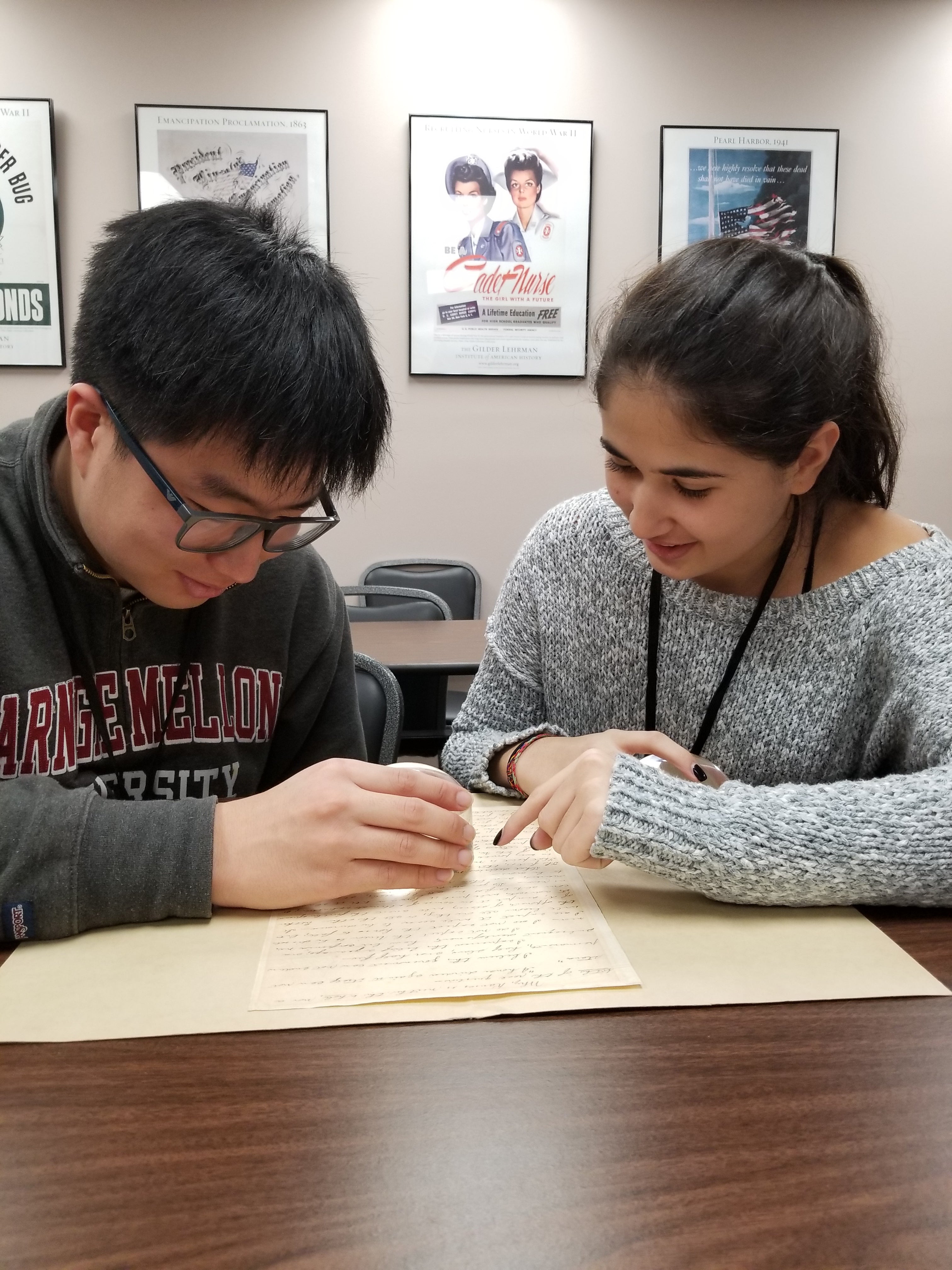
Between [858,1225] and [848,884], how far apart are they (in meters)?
0.35

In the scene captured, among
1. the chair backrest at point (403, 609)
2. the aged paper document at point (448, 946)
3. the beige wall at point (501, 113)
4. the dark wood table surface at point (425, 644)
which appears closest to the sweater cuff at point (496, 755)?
the aged paper document at point (448, 946)

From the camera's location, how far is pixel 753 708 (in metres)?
1.15

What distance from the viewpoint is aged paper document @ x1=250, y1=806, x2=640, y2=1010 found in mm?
658

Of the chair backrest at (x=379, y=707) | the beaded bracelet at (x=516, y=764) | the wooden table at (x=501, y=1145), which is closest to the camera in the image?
the wooden table at (x=501, y=1145)

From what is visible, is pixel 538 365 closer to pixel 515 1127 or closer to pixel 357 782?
pixel 357 782

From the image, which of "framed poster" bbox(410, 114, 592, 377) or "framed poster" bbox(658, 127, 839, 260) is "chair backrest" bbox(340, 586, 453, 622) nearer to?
"framed poster" bbox(410, 114, 592, 377)

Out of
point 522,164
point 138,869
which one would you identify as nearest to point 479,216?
point 522,164

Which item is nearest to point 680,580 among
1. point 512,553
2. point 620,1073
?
point 620,1073

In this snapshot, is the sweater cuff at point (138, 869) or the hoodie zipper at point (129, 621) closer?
the sweater cuff at point (138, 869)

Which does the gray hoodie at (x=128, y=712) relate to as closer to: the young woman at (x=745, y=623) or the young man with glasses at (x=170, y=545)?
the young man with glasses at (x=170, y=545)

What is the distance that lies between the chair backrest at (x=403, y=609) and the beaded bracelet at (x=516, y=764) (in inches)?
64.8

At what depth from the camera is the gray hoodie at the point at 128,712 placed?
737 mm

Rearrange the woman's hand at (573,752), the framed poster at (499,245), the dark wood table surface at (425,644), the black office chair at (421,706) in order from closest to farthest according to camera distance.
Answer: the woman's hand at (573,752) < the dark wood table surface at (425,644) < the black office chair at (421,706) < the framed poster at (499,245)

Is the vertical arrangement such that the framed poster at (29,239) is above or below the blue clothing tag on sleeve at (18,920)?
above
